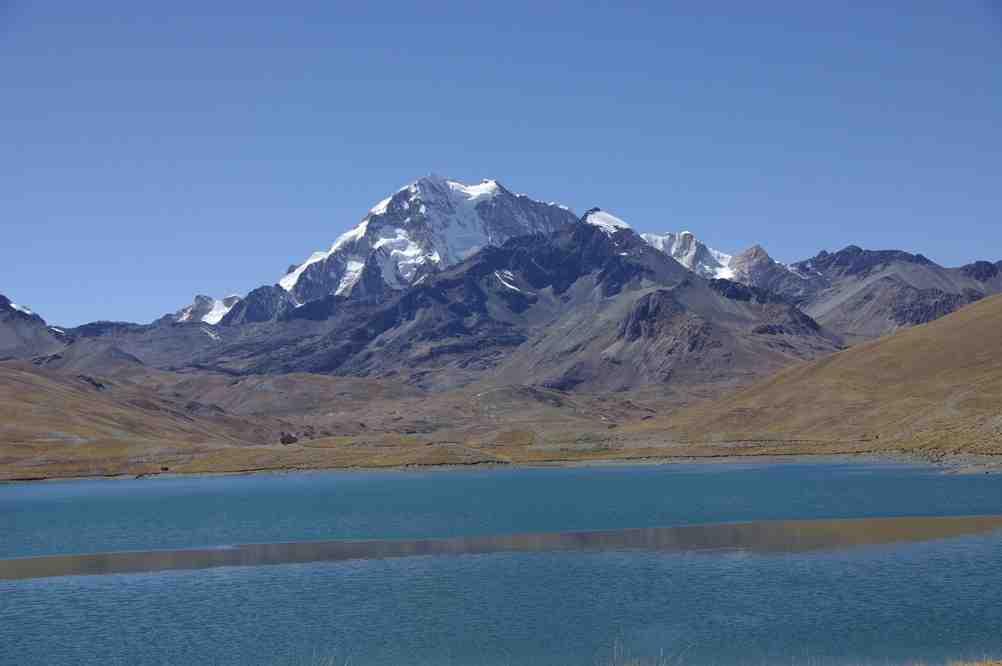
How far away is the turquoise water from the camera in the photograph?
49.4 meters

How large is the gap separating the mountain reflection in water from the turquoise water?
9.50ft

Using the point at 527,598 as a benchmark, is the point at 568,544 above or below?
below

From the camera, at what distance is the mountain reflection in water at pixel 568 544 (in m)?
79.0

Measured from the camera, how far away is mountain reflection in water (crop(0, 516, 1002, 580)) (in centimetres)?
7900

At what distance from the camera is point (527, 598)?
6153 centimetres

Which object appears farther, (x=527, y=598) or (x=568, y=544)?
(x=568, y=544)

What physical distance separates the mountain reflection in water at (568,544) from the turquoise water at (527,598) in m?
2.89

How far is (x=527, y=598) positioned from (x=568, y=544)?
80.1 ft

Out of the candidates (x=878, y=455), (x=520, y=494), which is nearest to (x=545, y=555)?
(x=520, y=494)

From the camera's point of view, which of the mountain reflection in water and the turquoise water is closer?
the turquoise water

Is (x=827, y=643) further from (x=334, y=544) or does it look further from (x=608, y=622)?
(x=334, y=544)

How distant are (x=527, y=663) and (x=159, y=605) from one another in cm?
2620

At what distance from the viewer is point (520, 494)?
144 metres

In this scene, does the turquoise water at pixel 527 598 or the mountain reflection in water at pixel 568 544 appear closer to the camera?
the turquoise water at pixel 527 598
